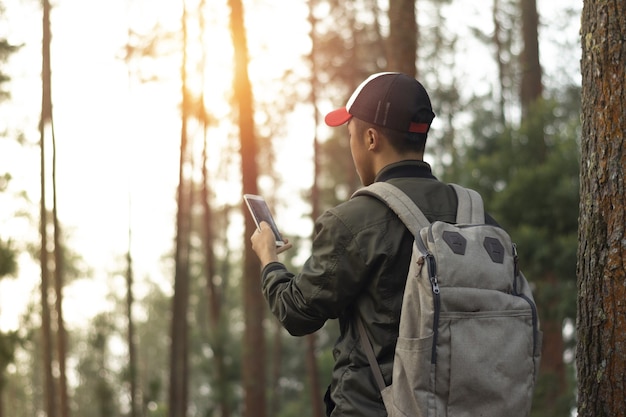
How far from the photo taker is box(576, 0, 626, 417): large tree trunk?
3846 millimetres

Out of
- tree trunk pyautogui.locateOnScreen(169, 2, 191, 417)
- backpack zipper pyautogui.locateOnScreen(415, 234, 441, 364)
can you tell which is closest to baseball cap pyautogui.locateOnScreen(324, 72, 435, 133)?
backpack zipper pyautogui.locateOnScreen(415, 234, 441, 364)

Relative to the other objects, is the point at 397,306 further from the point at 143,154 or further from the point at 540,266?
the point at 143,154

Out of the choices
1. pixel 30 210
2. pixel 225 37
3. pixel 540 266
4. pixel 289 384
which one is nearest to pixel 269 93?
pixel 225 37

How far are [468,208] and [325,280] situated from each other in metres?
0.68

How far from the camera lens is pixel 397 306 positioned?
3256mm

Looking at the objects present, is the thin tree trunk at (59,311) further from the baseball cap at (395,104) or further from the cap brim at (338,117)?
the baseball cap at (395,104)

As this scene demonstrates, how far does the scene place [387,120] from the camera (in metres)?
3.46

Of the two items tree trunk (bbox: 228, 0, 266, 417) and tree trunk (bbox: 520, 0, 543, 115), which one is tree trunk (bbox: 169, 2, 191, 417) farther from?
tree trunk (bbox: 520, 0, 543, 115)

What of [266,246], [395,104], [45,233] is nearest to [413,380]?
[266,246]

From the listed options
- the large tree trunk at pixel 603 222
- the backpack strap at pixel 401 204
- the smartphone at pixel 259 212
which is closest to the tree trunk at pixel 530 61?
the large tree trunk at pixel 603 222

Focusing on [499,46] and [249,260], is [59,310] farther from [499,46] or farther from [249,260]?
[499,46]

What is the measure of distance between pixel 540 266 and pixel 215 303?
15.3 m

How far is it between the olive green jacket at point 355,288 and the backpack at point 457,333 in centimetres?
6

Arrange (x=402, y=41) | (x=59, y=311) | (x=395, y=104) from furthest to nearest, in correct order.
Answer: (x=59, y=311)
(x=402, y=41)
(x=395, y=104)
